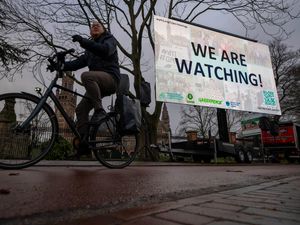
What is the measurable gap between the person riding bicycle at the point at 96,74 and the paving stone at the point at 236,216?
2.10 m

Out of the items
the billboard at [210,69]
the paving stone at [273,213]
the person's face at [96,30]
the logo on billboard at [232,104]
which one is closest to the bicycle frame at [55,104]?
the person's face at [96,30]

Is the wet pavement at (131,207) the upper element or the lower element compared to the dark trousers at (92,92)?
lower

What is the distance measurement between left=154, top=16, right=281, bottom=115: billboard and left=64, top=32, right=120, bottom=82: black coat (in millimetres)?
6799

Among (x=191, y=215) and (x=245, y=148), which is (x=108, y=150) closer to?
(x=191, y=215)

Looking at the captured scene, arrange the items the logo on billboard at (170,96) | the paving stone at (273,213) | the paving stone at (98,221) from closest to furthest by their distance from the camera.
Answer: the paving stone at (98,221) < the paving stone at (273,213) < the logo on billboard at (170,96)

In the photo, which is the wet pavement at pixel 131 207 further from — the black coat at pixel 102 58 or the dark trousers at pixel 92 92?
the black coat at pixel 102 58

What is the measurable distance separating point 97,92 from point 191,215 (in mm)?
2301

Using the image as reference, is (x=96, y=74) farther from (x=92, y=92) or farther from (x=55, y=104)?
(x=55, y=104)

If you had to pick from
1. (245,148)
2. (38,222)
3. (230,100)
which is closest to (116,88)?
(38,222)

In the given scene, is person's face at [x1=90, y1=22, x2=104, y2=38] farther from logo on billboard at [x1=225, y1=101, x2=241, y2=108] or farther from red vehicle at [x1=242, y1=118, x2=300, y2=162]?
red vehicle at [x1=242, y1=118, x2=300, y2=162]

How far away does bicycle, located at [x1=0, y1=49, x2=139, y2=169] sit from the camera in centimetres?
303

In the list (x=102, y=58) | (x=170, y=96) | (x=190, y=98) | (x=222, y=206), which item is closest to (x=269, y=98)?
(x=190, y=98)

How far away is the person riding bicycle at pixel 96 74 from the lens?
3.39m

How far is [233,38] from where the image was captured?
13.7 meters
